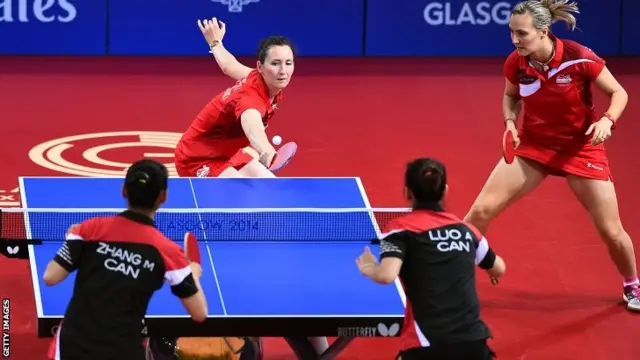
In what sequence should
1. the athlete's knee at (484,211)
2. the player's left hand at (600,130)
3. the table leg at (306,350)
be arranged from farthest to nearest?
the athlete's knee at (484,211) → the player's left hand at (600,130) → the table leg at (306,350)

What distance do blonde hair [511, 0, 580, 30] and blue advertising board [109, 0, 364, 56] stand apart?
21.3 feet

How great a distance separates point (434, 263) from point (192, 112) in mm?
6905

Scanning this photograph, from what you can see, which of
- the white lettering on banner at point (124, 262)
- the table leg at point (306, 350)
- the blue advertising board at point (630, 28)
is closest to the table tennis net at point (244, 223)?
the table leg at point (306, 350)

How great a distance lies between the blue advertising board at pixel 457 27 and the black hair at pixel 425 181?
8.73 metres

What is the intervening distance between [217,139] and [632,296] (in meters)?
2.64

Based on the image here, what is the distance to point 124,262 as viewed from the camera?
4828mm

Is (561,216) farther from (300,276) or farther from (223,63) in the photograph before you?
(300,276)

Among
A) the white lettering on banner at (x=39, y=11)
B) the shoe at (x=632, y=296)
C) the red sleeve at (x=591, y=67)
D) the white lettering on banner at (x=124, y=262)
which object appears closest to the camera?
the white lettering on banner at (x=124, y=262)

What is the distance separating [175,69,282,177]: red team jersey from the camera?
7449 mm

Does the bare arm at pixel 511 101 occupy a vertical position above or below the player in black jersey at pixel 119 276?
above

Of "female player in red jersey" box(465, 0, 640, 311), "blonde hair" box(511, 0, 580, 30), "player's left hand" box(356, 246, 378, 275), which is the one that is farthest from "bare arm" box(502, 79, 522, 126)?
"player's left hand" box(356, 246, 378, 275)

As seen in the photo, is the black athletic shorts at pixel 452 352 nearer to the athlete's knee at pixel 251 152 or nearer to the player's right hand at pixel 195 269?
the player's right hand at pixel 195 269

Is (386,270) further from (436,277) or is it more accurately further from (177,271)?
(177,271)

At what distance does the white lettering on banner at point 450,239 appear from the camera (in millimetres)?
5020
